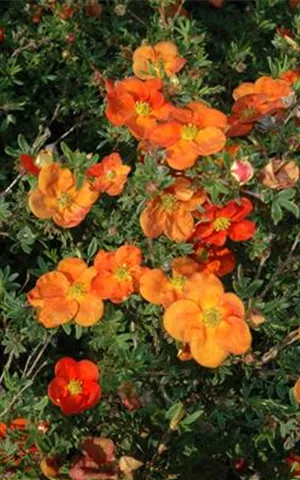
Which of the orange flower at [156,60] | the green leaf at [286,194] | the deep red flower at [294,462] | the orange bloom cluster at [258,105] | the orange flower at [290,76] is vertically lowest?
the deep red flower at [294,462]

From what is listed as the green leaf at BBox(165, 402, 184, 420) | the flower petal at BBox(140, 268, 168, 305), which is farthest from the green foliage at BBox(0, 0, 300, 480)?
the flower petal at BBox(140, 268, 168, 305)

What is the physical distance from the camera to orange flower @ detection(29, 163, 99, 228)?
2420 millimetres

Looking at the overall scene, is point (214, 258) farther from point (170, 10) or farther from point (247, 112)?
point (170, 10)

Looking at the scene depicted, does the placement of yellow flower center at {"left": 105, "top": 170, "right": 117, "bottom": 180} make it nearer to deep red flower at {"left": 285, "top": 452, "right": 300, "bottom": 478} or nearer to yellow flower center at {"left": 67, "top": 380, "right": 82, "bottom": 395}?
yellow flower center at {"left": 67, "top": 380, "right": 82, "bottom": 395}

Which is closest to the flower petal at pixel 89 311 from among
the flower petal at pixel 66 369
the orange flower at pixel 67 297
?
the orange flower at pixel 67 297

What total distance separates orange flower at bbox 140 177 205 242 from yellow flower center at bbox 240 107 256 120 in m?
0.29

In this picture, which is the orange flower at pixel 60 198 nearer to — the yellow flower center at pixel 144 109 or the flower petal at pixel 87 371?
the yellow flower center at pixel 144 109

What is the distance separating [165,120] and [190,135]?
0.44 ft

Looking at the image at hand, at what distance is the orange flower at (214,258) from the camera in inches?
95.9

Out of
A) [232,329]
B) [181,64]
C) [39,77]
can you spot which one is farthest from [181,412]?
[39,77]

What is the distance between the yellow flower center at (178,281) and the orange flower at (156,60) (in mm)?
658

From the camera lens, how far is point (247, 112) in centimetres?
251

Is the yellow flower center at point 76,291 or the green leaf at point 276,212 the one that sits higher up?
the green leaf at point 276,212

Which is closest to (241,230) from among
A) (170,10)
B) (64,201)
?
(64,201)
